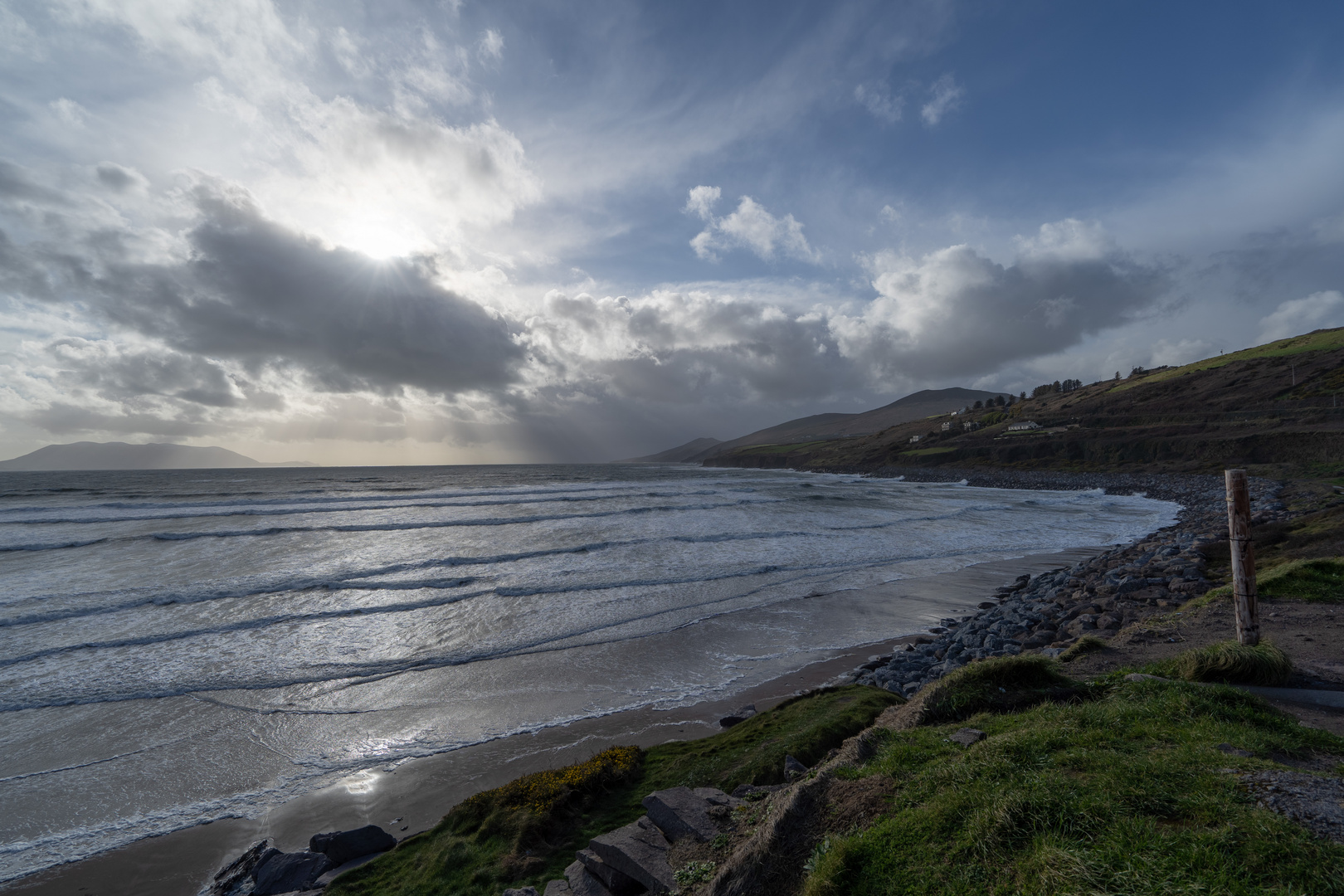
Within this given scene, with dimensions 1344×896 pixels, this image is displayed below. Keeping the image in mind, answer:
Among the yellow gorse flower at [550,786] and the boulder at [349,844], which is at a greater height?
the yellow gorse flower at [550,786]

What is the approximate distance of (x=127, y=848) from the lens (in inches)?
299

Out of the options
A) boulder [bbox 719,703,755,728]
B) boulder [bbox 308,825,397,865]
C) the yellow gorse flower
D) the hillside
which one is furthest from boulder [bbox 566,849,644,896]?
the hillside

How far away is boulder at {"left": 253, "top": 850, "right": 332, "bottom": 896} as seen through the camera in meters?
6.54

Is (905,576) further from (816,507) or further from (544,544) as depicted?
(816,507)

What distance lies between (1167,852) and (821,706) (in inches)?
244

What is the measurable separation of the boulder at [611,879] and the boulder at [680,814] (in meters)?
0.58

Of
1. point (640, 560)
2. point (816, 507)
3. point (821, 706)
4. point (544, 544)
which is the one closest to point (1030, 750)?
point (821, 706)

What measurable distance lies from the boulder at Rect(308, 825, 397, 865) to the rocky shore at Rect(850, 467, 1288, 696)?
9.41m

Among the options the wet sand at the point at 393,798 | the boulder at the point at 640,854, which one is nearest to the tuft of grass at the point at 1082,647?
the wet sand at the point at 393,798

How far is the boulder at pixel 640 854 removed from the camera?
5027mm

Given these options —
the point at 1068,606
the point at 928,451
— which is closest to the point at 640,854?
the point at 1068,606

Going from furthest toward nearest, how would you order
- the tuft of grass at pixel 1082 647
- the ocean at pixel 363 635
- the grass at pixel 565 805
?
1. the tuft of grass at pixel 1082 647
2. the ocean at pixel 363 635
3. the grass at pixel 565 805

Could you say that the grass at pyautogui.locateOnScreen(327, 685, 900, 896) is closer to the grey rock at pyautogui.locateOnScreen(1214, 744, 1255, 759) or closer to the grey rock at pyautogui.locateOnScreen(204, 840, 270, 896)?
the grey rock at pyautogui.locateOnScreen(204, 840, 270, 896)

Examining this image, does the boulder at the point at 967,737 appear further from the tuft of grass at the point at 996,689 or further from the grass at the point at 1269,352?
the grass at the point at 1269,352
